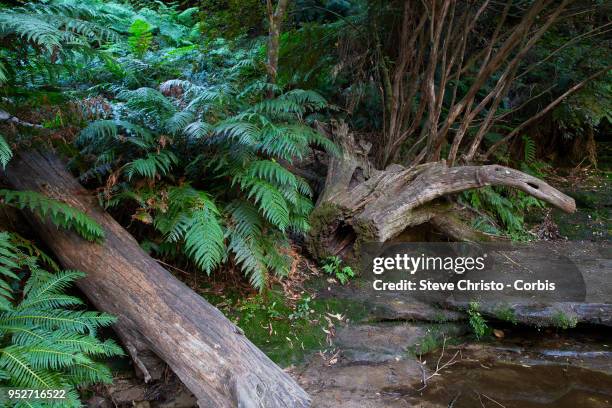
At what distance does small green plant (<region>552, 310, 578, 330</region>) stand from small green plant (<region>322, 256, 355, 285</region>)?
1744 millimetres

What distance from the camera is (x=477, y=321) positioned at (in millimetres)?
3830

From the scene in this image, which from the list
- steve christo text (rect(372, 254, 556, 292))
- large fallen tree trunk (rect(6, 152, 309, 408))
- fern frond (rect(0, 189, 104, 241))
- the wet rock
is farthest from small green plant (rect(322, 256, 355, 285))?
fern frond (rect(0, 189, 104, 241))

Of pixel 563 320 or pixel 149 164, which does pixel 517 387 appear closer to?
pixel 563 320

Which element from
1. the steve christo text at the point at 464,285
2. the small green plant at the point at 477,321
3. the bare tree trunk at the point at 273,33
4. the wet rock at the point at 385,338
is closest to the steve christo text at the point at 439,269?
the steve christo text at the point at 464,285

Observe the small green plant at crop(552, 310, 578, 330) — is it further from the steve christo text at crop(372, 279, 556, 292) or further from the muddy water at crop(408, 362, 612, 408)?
the steve christo text at crop(372, 279, 556, 292)

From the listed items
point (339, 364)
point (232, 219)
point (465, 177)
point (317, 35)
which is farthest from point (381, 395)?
point (317, 35)

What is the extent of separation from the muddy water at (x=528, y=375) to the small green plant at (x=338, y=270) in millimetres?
1018

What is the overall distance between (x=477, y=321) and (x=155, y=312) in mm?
2609

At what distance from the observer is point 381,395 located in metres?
3.07

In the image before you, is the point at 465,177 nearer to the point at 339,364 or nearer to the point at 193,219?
the point at 339,364

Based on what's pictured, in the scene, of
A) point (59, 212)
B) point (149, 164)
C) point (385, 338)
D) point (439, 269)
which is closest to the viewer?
point (59, 212)

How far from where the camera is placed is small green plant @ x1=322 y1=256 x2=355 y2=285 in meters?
4.21

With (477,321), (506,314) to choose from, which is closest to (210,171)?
(477,321)

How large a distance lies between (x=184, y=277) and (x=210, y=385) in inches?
48.7
